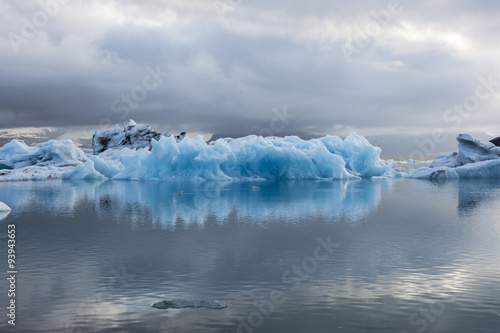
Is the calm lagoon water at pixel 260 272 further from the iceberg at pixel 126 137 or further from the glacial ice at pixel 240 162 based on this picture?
the iceberg at pixel 126 137

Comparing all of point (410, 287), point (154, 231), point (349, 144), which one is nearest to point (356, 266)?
point (410, 287)

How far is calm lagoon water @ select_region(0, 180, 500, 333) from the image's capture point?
23.8ft

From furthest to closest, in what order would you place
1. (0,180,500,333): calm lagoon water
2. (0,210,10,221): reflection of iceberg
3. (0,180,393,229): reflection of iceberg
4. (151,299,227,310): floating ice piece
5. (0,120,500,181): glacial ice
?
1. (0,120,500,181): glacial ice
2. (0,210,10,221): reflection of iceberg
3. (0,180,393,229): reflection of iceberg
4. (151,299,227,310): floating ice piece
5. (0,180,500,333): calm lagoon water

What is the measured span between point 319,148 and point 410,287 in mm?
38077

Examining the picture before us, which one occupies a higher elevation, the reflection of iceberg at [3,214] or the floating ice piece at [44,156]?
the floating ice piece at [44,156]

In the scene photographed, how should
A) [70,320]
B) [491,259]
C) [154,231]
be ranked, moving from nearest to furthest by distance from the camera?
[70,320] → [491,259] → [154,231]

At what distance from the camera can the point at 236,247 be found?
506 inches

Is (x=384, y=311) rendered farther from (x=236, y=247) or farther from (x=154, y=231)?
(x=154, y=231)

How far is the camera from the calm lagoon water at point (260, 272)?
7254 millimetres

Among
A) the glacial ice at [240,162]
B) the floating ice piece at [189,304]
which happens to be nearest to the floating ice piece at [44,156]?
the glacial ice at [240,162]

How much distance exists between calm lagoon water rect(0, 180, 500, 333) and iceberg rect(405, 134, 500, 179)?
3251 cm

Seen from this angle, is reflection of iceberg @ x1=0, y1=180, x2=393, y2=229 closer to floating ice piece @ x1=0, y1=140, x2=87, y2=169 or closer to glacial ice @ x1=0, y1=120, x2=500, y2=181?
glacial ice @ x1=0, y1=120, x2=500, y2=181

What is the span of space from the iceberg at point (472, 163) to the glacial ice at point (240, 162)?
6.68m

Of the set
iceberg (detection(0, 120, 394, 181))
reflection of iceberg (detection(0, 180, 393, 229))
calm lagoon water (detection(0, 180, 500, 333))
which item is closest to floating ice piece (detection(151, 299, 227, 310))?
calm lagoon water (detection(0, 180, 500, 333))
